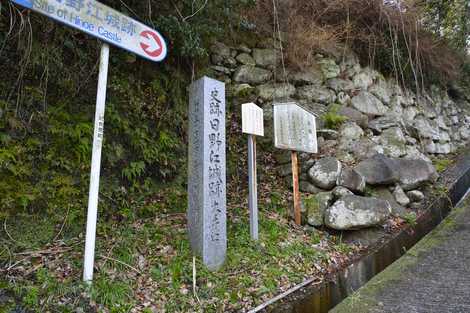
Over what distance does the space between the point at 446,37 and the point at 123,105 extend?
31.7ft

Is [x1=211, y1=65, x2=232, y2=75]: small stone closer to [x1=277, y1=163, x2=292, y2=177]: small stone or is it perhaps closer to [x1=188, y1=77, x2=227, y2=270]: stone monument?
[x1=277, y1=163, x2=292, y2=177]: small stone

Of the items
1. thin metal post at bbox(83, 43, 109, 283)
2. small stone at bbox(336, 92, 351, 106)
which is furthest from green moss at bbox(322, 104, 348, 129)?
thin metal post at bbox(83, 43, 109, 283)

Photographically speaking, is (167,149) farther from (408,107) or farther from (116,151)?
(408,107)

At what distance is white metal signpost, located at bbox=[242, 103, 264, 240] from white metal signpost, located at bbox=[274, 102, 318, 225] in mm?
589

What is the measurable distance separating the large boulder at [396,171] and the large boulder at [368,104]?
72.3 inches

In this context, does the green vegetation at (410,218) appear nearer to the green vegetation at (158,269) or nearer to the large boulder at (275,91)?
the green vegetation at (158,269)

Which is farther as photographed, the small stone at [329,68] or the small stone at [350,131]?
the small stone at [329,68]

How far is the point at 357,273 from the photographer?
137 inches

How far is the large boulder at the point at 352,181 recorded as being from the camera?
14.4ft

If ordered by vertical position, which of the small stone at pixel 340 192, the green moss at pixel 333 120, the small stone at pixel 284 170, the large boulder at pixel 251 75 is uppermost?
the large boulder at pixel 251 75

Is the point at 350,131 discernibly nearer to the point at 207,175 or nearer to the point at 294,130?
the point at 294,130

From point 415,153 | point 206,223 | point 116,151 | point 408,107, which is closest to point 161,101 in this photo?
→ point 116,151

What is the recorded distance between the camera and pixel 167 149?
14.4 ft

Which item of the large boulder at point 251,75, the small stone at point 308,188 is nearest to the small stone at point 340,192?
the small stone at point 308,188
